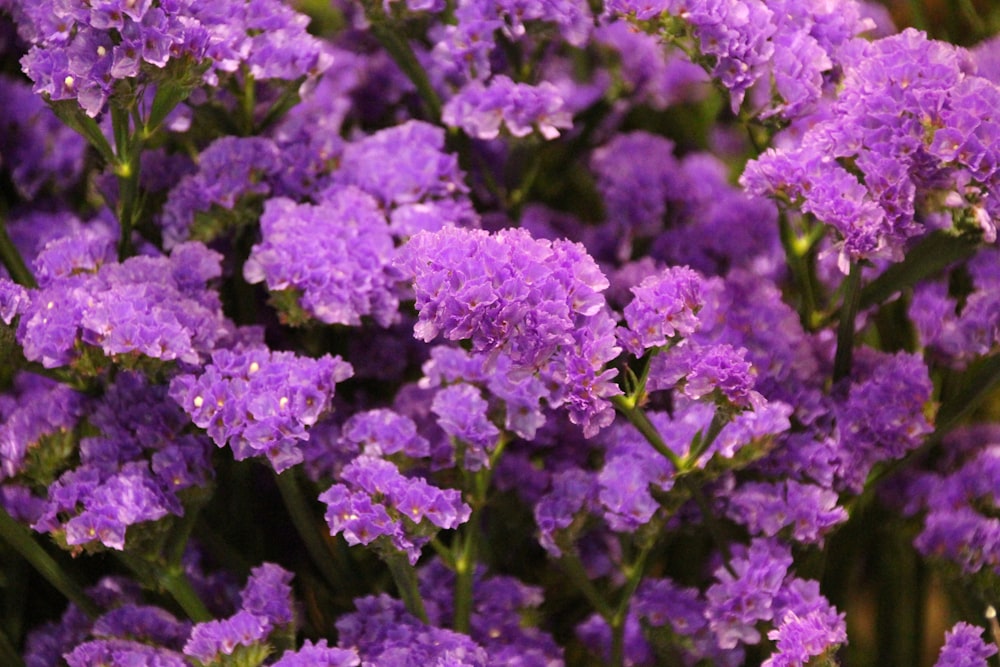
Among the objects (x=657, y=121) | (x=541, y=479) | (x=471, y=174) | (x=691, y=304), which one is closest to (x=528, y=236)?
(x=691, y=304)

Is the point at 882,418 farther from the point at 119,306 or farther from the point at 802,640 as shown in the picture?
the point at 119,306

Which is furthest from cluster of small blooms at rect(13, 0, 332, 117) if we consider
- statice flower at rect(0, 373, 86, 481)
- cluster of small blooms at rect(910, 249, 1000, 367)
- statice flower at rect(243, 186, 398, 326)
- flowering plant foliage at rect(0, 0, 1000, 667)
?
cluster of small blooms at rect(910, 249, 1000, 367)

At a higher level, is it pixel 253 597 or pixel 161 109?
pixel 161 109

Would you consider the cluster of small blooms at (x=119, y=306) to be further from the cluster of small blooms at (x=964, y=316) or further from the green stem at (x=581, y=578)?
the cluster of small blooms at (x=964, y=316)

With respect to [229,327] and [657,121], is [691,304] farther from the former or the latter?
[657,121]

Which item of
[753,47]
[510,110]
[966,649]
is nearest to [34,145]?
[510,110]
